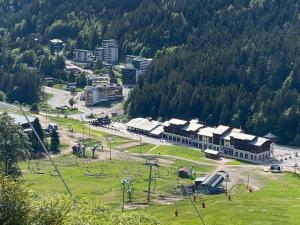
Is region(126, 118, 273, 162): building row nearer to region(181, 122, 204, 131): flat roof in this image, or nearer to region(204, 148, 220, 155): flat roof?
region(181, 122, 204, 131): flat roof

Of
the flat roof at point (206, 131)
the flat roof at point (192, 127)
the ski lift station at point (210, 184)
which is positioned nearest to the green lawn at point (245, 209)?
the ski lift station at point (210, 184)

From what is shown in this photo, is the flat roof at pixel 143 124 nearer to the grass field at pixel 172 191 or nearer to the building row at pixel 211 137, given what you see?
the building row at pixel 211 137

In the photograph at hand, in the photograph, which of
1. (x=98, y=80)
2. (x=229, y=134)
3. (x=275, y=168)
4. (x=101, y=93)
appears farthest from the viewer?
(x=98, y=80)

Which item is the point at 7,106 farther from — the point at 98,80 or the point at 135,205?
the point at 135,205

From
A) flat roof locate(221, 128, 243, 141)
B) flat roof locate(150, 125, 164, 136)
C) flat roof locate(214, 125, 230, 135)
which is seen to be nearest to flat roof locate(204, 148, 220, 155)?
flat roof locate(221, 128, 243, 141)

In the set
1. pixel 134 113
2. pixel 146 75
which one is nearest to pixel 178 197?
pixel 134 113

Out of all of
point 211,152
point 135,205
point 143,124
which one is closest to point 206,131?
point 211,152

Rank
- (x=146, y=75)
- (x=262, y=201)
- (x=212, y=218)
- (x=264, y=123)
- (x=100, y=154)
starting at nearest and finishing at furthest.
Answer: (x=212, y=218)
(x=262, y=201)
(x=100, y=154)
(x=264, y=123)
(x=146, y=75)

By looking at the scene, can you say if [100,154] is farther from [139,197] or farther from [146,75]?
[146,75]
